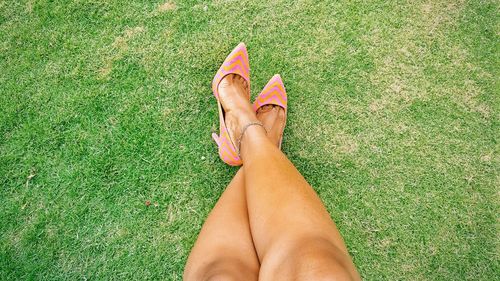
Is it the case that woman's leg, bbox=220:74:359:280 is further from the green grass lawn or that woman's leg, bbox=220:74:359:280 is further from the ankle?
the green grass lawn

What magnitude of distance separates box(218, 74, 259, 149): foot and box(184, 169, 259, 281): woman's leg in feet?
1.41

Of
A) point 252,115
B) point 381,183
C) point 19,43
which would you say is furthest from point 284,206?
point 19,43

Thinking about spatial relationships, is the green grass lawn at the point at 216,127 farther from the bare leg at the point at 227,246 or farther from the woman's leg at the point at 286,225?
the woman's leg at the point at 286,225

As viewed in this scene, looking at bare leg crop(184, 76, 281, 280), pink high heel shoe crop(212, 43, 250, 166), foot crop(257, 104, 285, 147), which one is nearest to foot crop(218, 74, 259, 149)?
pink high heel shoe crop(212, 43, 250, 166)

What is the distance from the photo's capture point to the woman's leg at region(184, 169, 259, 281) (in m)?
1.70

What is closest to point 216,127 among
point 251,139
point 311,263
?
point 251,139

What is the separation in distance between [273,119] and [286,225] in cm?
104

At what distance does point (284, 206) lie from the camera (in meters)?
1.79

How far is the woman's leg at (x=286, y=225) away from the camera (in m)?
1.53

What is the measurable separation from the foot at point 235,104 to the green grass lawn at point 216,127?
186 millimetres

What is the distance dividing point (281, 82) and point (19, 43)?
6.31ft

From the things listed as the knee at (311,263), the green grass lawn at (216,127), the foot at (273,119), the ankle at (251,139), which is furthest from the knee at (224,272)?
the foot at (273,119)

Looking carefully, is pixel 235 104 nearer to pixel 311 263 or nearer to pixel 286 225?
pixel 286 225

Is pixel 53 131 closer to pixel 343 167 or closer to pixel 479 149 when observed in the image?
pixel 343 167
